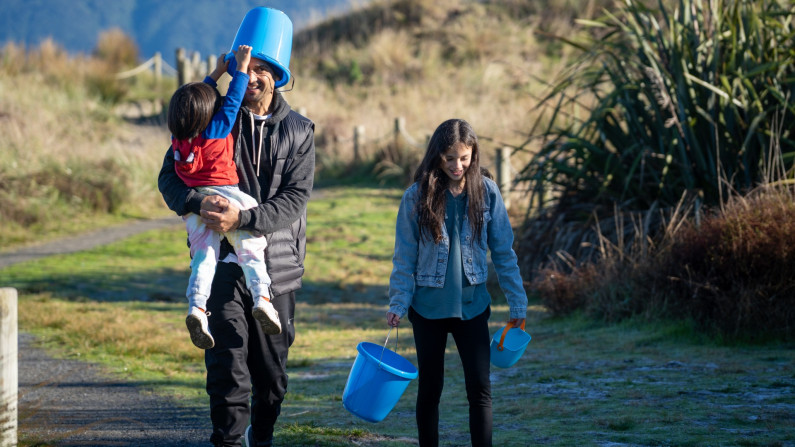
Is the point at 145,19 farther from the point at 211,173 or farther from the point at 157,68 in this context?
the point at 211,173

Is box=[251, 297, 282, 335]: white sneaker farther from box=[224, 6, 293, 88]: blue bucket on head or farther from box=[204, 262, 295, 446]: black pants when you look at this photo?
box=[224, 6, 293, 88]: blue bucket on head

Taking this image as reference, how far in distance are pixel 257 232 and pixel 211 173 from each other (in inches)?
12.4

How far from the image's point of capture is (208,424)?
5.12 metres

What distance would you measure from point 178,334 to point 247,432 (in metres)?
3.91

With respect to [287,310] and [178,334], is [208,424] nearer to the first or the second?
[287,310]

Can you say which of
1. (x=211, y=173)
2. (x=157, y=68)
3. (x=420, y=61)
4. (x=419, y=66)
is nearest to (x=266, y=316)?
(x=211, y=173)

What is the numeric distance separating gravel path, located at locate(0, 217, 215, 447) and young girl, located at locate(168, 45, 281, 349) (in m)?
1.20

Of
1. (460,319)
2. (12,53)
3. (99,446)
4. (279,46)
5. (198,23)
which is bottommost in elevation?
(99,446)

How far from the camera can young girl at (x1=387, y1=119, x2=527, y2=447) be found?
12.8ft

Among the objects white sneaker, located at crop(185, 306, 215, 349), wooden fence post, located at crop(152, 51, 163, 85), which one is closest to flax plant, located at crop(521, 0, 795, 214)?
white sneaker, located at crop(185, 306, 215, 349)

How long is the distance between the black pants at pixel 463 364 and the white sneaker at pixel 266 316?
61 cm

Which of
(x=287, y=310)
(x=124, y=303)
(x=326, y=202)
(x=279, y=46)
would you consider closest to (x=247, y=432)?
(x=287, y=310)

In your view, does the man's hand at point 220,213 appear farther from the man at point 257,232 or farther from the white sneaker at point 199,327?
the white sneaker at point 199,327

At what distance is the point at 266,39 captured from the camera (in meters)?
4.02
